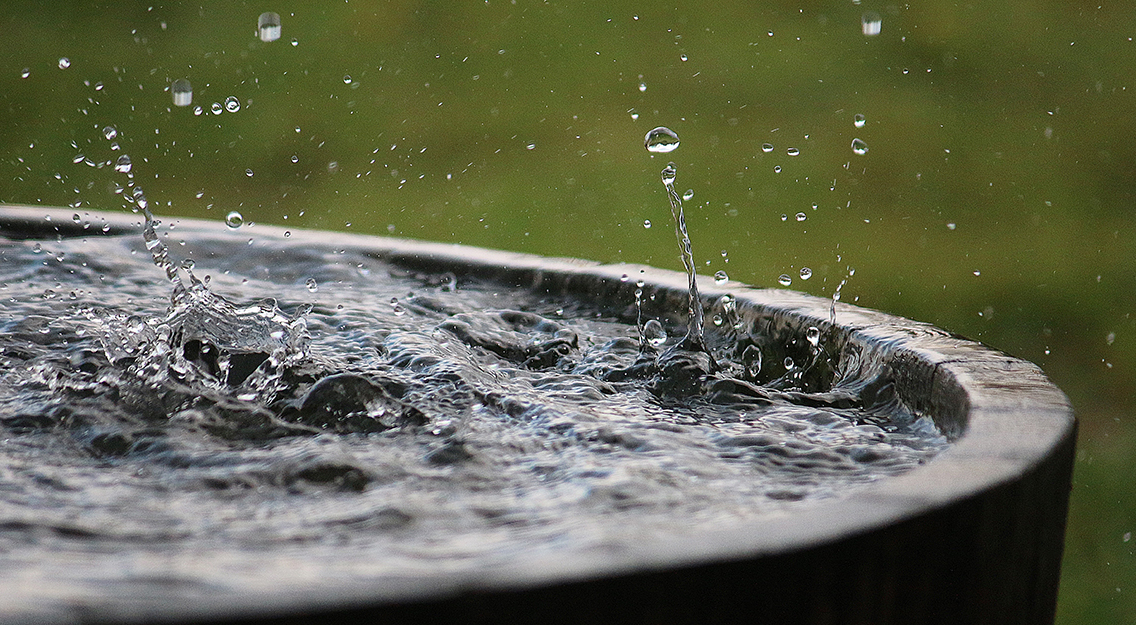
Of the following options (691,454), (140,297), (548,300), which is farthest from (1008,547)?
(140,297)

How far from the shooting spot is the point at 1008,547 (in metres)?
0.74

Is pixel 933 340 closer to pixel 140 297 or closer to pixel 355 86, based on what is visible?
pixel 140 297

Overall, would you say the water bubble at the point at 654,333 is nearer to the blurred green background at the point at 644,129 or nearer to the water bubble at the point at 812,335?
the water bubble at the point at 812,335

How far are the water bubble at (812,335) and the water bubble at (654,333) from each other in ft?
0.56

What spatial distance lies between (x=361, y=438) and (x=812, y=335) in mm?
590

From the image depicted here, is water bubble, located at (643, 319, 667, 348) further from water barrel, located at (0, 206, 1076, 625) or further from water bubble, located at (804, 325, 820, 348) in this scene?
water barrel, located at (0, 206, 1076, 625)

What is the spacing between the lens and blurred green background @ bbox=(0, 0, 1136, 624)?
6.39m

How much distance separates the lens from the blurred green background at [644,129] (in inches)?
252

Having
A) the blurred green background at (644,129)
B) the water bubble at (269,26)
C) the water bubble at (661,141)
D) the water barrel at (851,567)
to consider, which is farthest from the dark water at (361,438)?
the blurred green background at (644,129)

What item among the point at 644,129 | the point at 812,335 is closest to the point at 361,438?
the point at 812,335

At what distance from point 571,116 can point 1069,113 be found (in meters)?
2.95

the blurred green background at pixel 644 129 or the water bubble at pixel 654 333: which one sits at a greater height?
the blurred green background at pixel 644 129

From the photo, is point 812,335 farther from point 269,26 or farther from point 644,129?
point 644,129

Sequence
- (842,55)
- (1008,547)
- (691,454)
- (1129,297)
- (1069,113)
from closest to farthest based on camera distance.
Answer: (1008,547)
(691,454)
(1129,297)
(1069,113)
(842,55)
